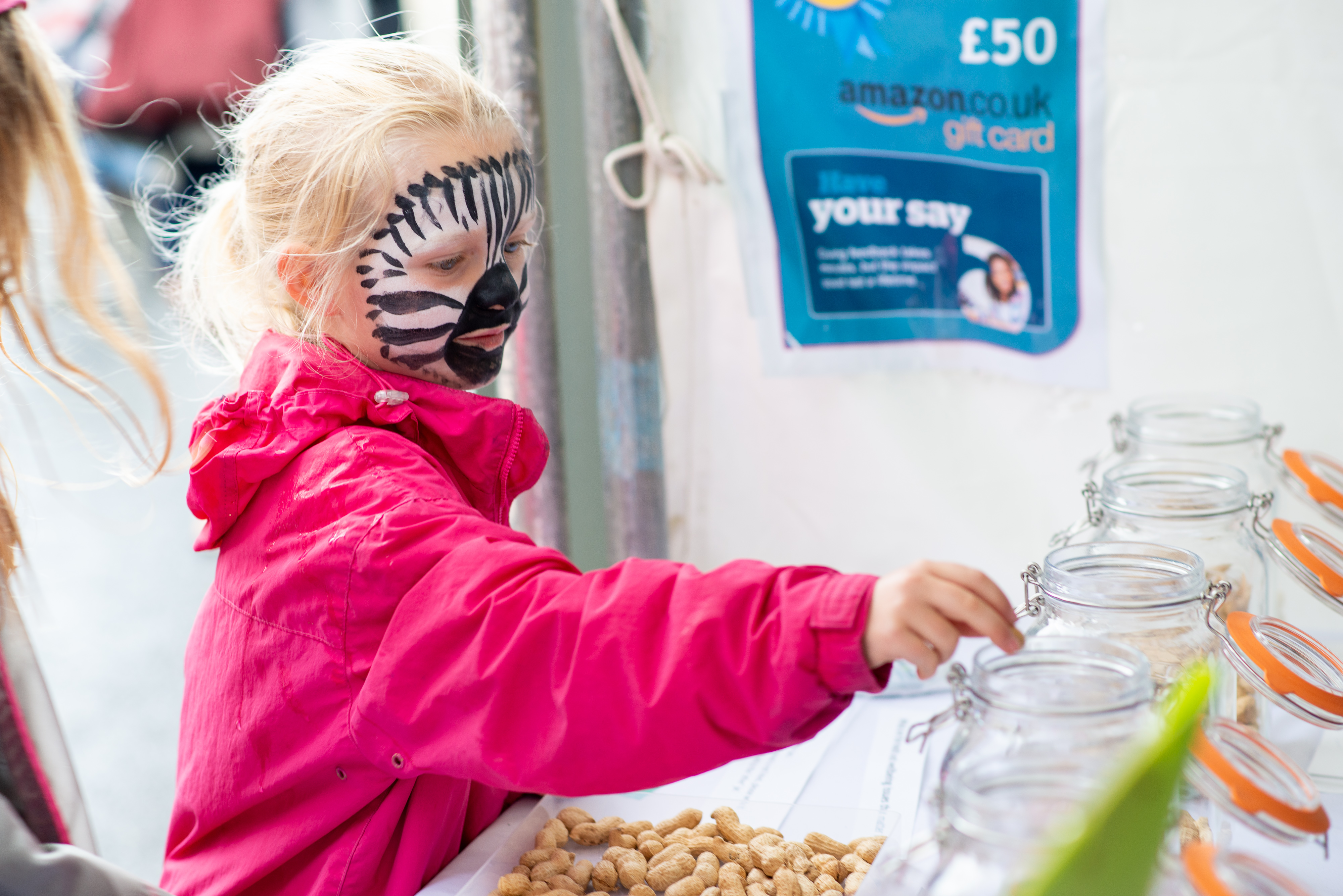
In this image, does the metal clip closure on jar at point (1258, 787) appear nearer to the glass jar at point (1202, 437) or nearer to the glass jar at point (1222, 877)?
the glass jar at point (1222, 877)

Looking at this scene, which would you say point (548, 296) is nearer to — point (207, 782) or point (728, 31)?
point (728, 31)

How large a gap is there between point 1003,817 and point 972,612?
86mm

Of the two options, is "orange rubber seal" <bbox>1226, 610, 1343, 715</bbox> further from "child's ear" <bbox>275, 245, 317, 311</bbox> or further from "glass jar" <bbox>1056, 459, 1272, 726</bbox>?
"child's ear" <bbox>275, 245, 317, 311</bbox>

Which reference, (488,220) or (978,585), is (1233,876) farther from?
(488,220)

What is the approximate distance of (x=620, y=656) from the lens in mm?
502

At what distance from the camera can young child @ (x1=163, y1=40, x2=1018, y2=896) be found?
0.49 meters

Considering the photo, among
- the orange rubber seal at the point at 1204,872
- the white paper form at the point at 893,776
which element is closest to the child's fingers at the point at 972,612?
the orange rubber seal at the point at 1204,872

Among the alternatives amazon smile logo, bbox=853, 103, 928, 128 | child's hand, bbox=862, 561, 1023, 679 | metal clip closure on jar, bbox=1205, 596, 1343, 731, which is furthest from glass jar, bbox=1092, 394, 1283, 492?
child's hand, bbox=862, 561, 1023, 679

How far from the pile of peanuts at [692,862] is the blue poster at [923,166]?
2.22 ft

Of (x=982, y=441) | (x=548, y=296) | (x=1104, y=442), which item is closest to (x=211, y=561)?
(x=548, y=296)

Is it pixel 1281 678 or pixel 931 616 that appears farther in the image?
pixel 1281 678

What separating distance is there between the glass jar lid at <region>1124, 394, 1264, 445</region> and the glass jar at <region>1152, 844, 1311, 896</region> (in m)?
0.61

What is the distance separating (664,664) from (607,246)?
90 centimetres

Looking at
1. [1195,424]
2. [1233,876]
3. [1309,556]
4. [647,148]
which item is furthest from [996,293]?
[1233,876]
